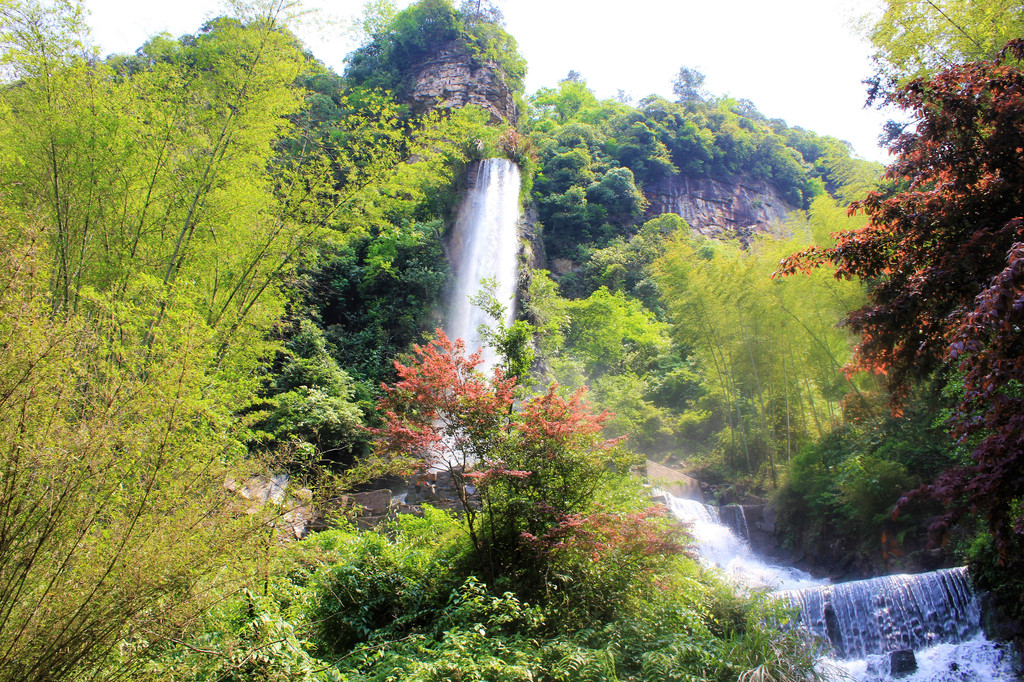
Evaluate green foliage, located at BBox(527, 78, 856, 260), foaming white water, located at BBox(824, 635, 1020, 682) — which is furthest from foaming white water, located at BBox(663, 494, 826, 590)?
green foliage, located at BBox(527, 78, 856, 260)

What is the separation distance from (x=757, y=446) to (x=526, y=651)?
33.9 ft

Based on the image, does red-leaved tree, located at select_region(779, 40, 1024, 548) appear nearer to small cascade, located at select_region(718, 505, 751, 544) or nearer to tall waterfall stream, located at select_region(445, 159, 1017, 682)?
tall waterfall stream, located at select_region(445, 159, 1017, 682)

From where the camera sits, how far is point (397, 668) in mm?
2836

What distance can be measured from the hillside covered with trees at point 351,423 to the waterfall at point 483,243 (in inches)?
162

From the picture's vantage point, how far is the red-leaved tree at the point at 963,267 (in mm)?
2160

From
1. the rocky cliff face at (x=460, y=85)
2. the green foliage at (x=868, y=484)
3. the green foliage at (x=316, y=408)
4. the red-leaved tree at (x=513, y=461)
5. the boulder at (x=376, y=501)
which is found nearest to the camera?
the red-leaved tree at (x=513, y=461)

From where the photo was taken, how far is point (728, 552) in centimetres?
930

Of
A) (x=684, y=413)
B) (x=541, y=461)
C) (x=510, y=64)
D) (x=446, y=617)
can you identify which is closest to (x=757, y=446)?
(x=684, y=413)

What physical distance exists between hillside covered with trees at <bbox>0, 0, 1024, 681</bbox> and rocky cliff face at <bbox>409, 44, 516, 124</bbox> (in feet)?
40.7

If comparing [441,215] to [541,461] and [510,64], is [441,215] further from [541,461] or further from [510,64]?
[541,461]

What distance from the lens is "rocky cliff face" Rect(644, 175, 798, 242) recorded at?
25.9 meters

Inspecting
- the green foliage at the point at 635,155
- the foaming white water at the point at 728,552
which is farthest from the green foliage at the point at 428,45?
the foaming white water at the point at 728,552

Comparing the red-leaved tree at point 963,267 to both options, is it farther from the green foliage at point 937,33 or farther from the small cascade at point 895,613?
the small cascade at point 895,613

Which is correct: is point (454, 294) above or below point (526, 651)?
above
